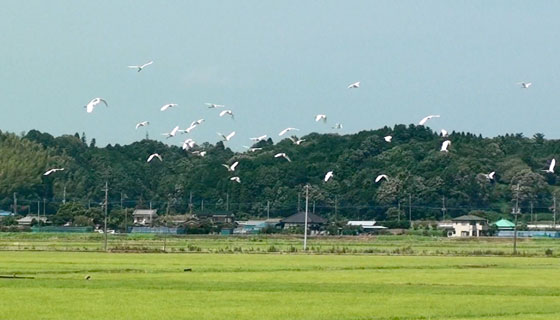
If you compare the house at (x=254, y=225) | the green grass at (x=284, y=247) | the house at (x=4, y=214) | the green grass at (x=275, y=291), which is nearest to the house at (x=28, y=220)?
the house at (x=4, y=214)

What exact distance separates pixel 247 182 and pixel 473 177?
31.1 m

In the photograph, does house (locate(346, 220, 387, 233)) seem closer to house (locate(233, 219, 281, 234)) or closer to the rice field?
house (locate(233, 219, 281, 234))

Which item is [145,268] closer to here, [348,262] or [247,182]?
[348,262]

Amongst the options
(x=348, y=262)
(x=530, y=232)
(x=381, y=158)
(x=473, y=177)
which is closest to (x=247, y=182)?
(x=381, y=158)

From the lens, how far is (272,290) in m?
37.4

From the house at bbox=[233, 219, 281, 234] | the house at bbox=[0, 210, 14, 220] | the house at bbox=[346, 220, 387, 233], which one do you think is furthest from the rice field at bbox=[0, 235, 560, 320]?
the house at bbox=[0, 210, 14, 220]

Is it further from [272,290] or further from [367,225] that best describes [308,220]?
[272,290]

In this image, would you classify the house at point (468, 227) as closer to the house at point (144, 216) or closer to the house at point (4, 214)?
the house at point (144, 216)

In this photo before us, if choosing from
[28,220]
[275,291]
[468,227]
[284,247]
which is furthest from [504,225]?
[275,291]

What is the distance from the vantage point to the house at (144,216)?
16062 centimetres

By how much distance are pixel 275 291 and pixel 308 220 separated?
338ft

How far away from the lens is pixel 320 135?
19662 centimetres

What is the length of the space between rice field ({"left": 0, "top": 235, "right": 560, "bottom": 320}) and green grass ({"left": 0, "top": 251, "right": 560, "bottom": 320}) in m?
0.03

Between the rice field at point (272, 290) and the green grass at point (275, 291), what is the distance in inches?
1.0
